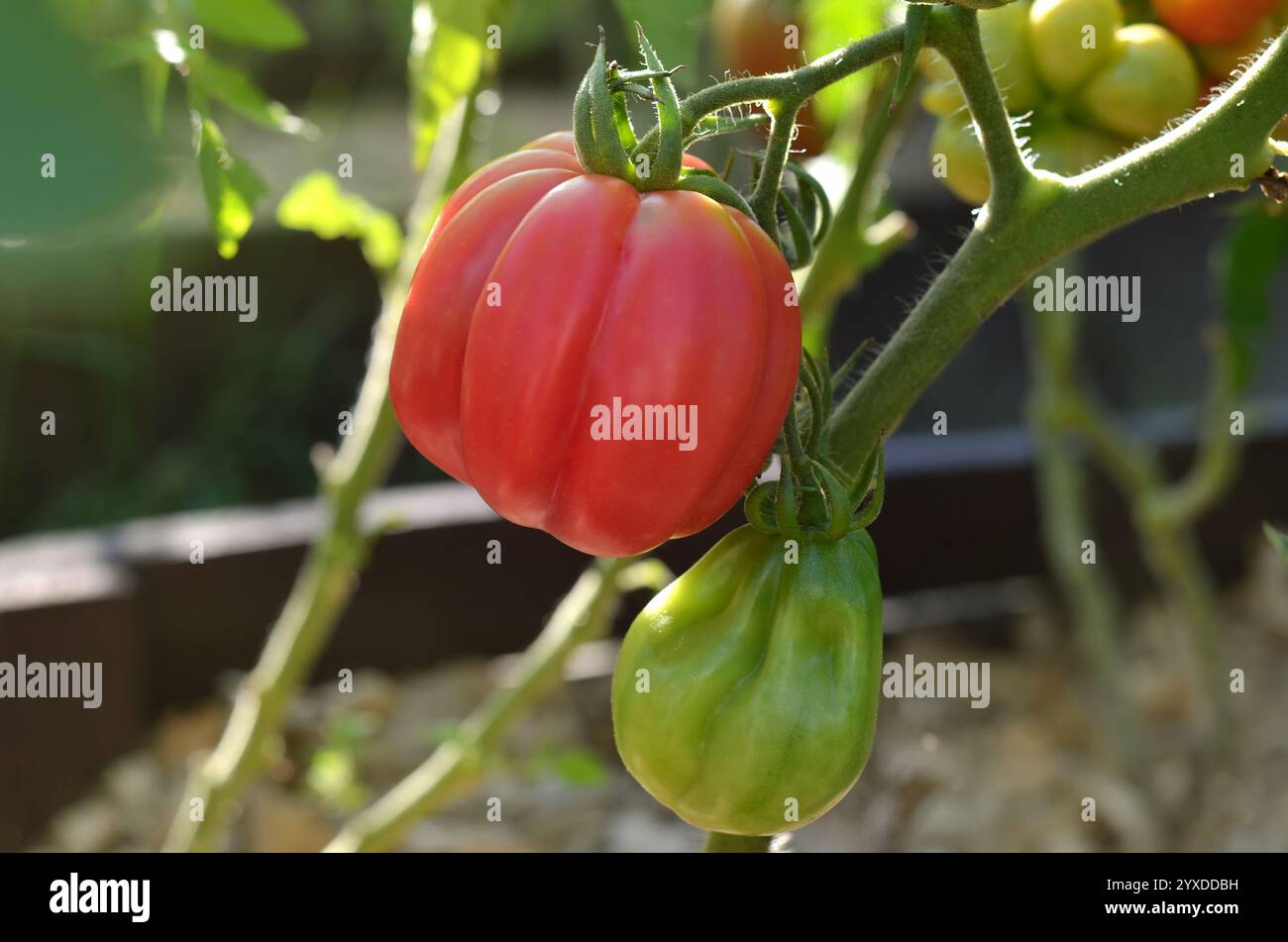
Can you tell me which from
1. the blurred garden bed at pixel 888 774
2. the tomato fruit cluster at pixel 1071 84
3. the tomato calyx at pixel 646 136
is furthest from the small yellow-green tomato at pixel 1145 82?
the blurred garden bed at pixel 888 774

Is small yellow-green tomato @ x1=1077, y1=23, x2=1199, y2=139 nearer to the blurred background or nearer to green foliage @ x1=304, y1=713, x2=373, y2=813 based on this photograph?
the blurred background

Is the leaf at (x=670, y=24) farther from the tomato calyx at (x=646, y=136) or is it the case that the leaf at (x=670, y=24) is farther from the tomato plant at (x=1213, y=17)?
the tomato plant at (x=1213, y=17)

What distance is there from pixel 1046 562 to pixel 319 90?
178 centimetres

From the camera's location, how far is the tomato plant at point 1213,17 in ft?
2.43

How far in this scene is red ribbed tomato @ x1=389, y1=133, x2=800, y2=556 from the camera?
478mm

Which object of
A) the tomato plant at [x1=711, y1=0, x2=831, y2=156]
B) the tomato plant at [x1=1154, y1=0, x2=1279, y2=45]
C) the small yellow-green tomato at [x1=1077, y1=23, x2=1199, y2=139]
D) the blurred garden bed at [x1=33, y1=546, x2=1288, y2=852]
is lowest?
the blurred garden bed at [x1=33, y1=546, x2=1288, y2=852]

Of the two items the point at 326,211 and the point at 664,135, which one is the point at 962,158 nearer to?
the point at 664,135

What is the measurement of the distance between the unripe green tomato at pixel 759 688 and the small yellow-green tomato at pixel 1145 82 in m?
0.36

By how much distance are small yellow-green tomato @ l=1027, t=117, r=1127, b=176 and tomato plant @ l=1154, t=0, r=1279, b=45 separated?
0.23ft

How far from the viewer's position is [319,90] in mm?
2883

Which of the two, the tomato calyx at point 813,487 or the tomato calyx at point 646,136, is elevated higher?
the tomato calyx at point 646,136

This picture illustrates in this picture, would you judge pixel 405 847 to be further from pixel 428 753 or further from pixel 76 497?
pixel 76 497

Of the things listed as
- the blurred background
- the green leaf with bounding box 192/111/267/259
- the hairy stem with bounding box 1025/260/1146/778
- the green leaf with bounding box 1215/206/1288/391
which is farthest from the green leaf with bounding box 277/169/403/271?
the hairy stem with bounding box 1025/260/1146/778

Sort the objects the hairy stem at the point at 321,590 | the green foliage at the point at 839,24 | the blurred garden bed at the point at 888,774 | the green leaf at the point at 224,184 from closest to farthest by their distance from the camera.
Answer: the green leaf at the point at 224,184, the green foliage at the point at 839,24, the hairy stem at the point at 321,590, the blurred garden bed at the point at 888,774
